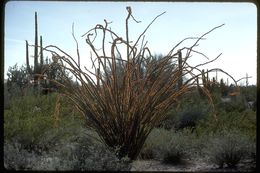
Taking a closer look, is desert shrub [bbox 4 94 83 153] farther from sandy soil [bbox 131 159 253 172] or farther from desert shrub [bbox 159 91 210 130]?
desert shrub [bbox 159 91 210 130]

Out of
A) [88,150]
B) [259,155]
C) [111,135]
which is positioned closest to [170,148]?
[111,135]

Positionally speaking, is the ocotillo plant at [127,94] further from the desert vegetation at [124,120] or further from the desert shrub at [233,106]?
the desert shrub at [233,106]

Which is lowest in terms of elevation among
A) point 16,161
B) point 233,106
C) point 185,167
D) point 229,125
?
point 185,167

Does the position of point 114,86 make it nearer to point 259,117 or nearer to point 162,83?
point 162,83

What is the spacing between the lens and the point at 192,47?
23.5ft

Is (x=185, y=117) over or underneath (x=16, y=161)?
over

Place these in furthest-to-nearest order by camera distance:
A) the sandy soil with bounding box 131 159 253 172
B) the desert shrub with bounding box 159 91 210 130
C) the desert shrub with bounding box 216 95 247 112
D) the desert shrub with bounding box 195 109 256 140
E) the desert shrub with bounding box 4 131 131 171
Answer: the desert shrub with bounding box 216 95 247 112 → the desert shrub with bounding box 159 91 210 130 → the desert shrub with bounding box 195 109 256 140 → the sandy soil with bounding box 131 159 253 172 → the desert shrub with bounding box 4 131 131 171

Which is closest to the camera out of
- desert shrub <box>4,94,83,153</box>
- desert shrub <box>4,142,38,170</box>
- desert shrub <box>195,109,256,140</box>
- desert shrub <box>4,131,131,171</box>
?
desert shrub <box>4,131,131,171</box>

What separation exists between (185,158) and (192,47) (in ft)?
6.27

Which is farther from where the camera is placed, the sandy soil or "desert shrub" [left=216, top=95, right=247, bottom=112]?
"desert shrub" [left=216, top=95, right=247, bottom=112]

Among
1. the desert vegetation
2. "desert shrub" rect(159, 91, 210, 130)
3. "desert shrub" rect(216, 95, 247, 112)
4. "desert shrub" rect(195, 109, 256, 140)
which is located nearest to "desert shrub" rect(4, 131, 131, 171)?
the desert vegetation

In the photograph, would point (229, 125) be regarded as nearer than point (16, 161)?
No

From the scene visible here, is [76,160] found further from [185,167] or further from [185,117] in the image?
[185,117]

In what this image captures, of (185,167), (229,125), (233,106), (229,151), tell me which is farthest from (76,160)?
(233,106)
